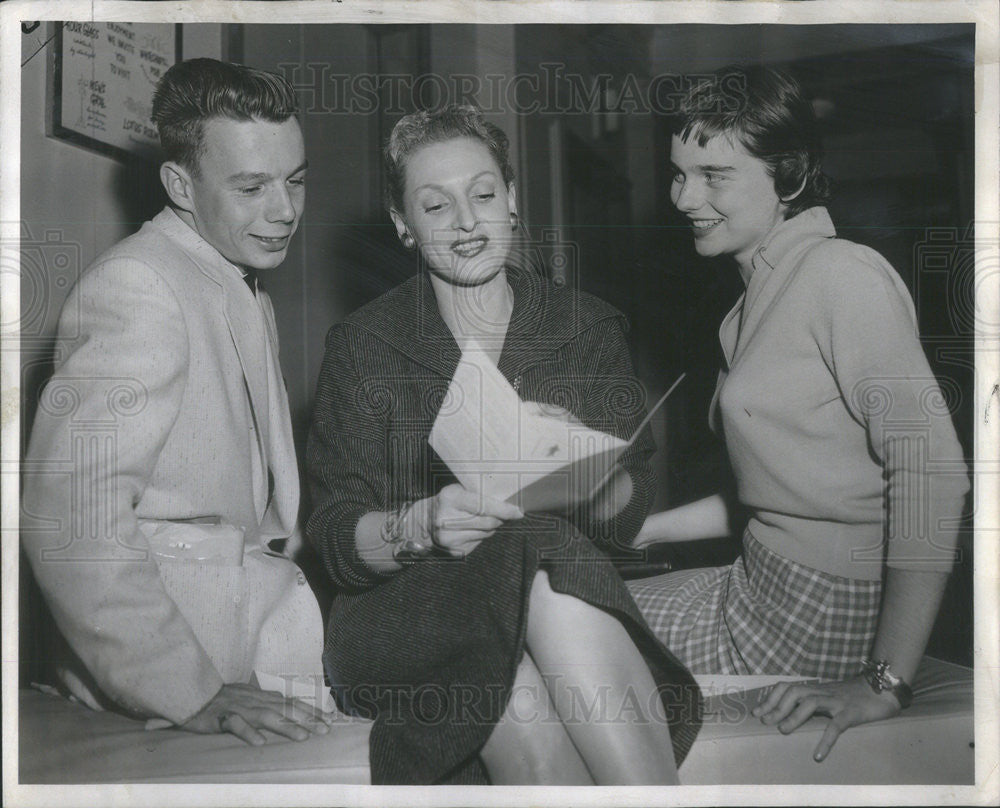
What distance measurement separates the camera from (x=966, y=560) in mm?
2117

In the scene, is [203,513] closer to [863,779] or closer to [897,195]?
[863,779]

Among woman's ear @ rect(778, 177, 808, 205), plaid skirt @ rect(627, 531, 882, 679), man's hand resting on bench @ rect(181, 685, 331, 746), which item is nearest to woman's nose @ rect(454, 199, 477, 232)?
woman's ear @ rect(778, 177, 808, 205)

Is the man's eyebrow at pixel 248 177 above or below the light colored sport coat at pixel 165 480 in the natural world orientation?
above

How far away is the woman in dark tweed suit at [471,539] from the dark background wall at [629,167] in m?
0.07

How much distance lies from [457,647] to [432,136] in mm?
1099

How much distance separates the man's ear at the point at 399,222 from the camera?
84.0 inches

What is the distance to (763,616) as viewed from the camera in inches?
80.4

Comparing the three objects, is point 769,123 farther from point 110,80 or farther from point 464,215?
point 110,80

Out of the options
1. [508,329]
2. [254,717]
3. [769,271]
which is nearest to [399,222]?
[508,329]

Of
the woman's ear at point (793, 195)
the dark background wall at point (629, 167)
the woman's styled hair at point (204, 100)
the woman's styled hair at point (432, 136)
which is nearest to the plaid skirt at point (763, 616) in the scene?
the dark background wall at point (629, 167)

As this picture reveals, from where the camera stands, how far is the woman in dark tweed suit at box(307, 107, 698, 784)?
77.3 inches

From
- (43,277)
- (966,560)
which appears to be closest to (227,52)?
(43,277)

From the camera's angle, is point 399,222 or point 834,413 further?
point 399,222

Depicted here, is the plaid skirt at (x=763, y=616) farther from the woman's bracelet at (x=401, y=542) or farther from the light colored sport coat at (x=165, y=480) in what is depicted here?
the light colored sport coat at (x=165, y=480)
